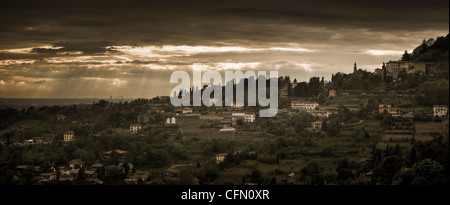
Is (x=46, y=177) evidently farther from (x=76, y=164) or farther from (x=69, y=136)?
(x=69, y=136)

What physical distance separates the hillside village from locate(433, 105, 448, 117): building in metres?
0.04

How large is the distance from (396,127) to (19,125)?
12.1 meters

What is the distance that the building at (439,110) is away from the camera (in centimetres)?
1721

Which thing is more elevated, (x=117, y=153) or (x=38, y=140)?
(x=38, y=140)

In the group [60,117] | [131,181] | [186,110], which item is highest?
[186,110]

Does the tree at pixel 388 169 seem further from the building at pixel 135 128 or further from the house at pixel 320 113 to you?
the building at pixel 135 128

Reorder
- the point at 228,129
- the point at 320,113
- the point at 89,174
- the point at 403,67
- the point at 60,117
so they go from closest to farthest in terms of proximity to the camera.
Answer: the point at 89,174
the point at 228,129
the point at 60,117
the point at 320,113
the point at 403,67

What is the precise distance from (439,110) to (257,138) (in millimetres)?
5809

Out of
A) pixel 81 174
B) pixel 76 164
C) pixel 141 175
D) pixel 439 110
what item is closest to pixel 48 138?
pixel 76 164

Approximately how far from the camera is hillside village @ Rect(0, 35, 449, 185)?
42.2 ft

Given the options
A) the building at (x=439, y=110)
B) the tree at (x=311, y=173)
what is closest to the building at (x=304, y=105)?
the building at (x=439, y=110)

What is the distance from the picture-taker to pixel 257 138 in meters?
18.0
